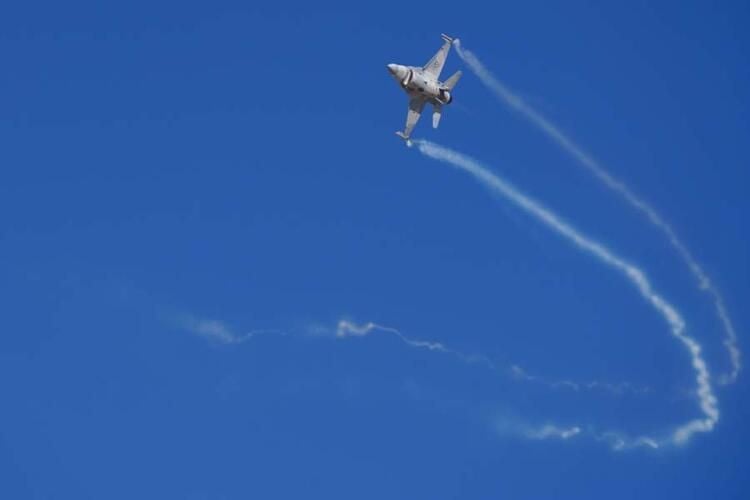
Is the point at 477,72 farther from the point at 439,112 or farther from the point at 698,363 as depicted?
the point at 698,363

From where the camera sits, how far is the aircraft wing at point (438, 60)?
92688mm

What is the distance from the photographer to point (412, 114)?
9350cm

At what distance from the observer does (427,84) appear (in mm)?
91688

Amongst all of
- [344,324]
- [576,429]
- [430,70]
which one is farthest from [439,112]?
[576,429]

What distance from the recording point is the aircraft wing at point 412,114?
93.2 meters

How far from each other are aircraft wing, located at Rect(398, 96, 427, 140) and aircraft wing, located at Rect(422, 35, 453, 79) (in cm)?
153

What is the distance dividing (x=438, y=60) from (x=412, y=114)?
9.69 ft

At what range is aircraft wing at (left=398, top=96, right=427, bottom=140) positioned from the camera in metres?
93.2

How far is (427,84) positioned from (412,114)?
7.70ft

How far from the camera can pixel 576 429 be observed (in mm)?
95312

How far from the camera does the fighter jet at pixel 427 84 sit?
9144 cm

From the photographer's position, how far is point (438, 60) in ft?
305

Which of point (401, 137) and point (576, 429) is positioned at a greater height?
point (401, 137)

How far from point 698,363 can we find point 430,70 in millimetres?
20400
